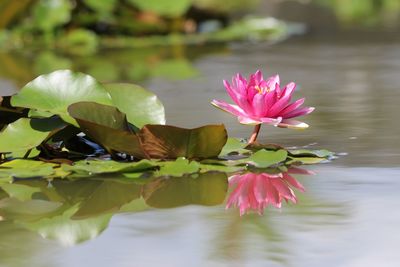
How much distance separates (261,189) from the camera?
188 centimetres

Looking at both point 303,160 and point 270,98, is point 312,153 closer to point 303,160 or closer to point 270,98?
point 303,160

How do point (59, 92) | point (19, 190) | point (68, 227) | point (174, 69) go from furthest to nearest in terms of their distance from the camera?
point (174, 69)
point (59, 92)
point (19, 190)
point (68, 227)

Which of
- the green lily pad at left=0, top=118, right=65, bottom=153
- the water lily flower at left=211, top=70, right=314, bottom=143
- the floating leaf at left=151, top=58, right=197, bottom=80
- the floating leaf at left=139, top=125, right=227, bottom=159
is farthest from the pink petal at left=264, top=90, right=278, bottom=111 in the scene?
the floating leaf at left=151, top=58, right=197, bottom=80

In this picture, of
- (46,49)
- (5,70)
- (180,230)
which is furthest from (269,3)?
(180,230)

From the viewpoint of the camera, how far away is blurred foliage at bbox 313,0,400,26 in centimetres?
803

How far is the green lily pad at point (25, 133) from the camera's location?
206 centimetres

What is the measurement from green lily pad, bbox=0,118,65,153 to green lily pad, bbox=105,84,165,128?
178 mm

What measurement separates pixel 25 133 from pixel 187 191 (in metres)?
0.40

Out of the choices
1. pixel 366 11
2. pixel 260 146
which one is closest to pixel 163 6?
pixel 366 11

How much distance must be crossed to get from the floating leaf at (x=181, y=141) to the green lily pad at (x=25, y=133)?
→ 18 cm

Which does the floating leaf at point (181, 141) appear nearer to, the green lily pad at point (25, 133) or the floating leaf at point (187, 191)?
the floating leaf at point (187, 191)

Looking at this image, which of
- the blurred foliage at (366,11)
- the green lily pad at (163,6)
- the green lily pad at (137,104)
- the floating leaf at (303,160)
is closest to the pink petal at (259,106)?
the floating leaf at (303,160)

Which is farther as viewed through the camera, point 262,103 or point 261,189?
point 262,103

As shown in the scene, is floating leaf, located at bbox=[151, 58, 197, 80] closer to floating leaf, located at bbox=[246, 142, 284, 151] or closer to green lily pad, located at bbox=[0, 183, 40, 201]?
floating leaf, located at bbox=[246, 142, 284, 151]
